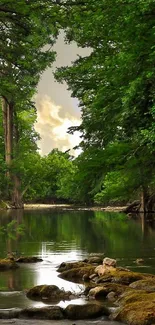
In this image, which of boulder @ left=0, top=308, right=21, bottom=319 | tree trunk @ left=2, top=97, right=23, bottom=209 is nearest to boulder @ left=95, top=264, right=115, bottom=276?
boulder @ left=0, top=308, right=21, bottom=319

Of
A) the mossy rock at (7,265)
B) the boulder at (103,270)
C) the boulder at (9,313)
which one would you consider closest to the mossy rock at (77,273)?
the boulder at (103,270)

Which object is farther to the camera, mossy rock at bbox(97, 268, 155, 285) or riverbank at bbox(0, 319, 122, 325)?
mossy rock at bbox(97, 268, 155, 285)

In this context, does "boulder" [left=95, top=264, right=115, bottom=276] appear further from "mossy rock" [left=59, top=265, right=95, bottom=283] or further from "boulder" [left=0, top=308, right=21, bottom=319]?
"boulder" [left=0, top=308, right=21, bottom=319]

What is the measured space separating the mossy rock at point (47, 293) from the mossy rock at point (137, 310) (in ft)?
7.06

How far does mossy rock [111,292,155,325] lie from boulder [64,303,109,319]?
0.34 meters

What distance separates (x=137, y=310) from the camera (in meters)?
10.4

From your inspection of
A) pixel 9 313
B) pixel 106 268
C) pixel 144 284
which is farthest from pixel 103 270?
pixel 9 313

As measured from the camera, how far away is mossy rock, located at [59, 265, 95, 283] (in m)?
16.0

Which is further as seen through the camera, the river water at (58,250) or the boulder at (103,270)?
the boulder at (103,270)

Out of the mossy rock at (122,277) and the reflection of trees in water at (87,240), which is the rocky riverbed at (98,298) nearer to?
the mossy rock at (122,277)

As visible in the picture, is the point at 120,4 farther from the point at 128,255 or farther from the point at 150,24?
the point at 128,255

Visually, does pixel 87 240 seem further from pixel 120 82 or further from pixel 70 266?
pixel 120 82

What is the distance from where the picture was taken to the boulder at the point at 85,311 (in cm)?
1083

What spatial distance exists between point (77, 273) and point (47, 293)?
10.8 feet
